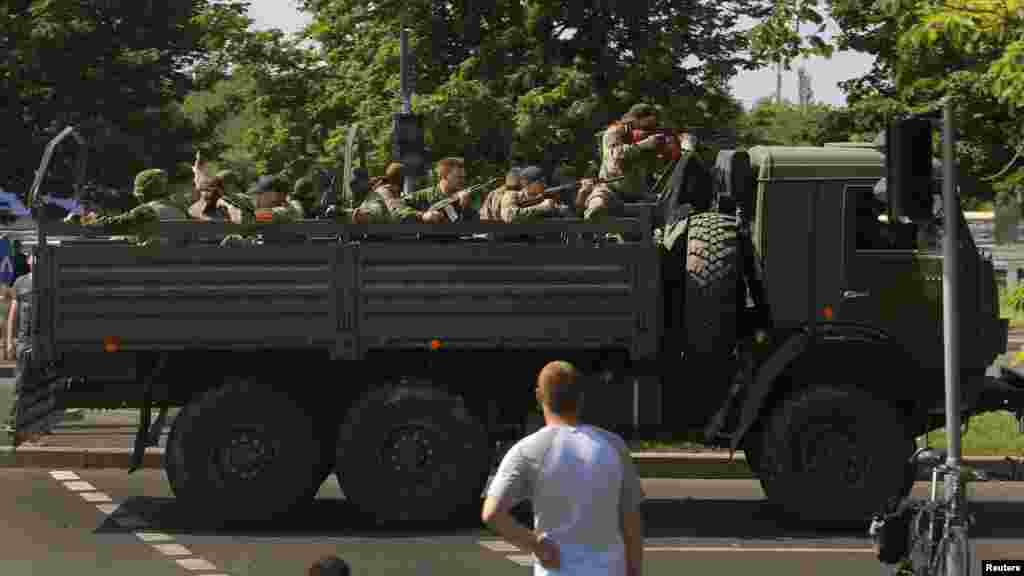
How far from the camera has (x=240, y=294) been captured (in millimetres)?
13336

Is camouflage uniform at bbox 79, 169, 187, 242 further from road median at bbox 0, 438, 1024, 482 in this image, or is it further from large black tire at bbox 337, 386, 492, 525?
road median at bbox 0, 438, 1024, 482

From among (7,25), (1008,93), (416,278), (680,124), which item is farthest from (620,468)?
(7,25)

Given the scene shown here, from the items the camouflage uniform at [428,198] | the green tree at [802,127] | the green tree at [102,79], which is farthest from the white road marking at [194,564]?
the green tree at [102,79]

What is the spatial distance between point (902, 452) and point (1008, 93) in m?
2.31

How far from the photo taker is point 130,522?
13914 mm

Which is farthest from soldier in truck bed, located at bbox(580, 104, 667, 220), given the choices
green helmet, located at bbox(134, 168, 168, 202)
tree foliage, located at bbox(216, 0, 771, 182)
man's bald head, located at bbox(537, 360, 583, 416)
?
tree foliage, located at bbox(216, 0, 771, 182)

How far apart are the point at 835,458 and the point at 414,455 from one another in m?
2.57

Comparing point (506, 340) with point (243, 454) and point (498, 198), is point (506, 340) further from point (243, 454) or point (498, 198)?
point (243, 454)

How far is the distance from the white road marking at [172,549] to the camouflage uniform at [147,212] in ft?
6.17

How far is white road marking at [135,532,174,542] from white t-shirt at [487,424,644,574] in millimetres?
6472

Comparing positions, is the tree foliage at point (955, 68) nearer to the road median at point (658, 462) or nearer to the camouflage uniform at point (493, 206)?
the road median at point (658, 462)

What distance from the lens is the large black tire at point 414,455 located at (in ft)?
43.8

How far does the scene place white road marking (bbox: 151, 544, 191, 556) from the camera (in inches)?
499

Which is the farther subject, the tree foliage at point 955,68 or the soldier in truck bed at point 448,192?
the soldier in truck bed at point 448,192
